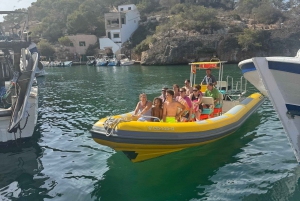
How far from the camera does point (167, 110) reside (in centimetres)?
834

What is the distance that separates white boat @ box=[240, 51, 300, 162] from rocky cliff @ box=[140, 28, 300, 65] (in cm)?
4016

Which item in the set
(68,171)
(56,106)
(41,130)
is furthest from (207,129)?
(56,106)

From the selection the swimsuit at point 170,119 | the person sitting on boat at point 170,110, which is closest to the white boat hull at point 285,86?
the person sitting on boat at point 170,110

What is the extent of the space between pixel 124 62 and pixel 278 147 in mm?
43689

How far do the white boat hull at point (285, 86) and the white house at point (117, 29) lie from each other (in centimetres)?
5595

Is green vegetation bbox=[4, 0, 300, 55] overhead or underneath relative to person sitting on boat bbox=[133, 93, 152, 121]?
overhead

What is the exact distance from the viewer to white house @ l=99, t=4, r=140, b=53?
62.5 m

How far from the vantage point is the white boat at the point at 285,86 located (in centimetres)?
652

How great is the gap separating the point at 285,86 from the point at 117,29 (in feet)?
193

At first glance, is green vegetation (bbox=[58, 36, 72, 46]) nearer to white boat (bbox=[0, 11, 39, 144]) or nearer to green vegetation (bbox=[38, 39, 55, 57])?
green vegetation (bbox=[38, 39, 55, 57])

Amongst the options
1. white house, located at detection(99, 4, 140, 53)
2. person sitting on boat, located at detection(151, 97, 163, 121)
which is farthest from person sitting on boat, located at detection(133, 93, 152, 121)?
white house, located at detection(99, 4, 140, 53)

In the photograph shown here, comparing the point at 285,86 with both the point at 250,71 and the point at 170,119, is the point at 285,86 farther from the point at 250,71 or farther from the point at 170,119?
the point at 170,119

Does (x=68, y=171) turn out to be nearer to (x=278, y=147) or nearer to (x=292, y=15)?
(x=278, y=147)

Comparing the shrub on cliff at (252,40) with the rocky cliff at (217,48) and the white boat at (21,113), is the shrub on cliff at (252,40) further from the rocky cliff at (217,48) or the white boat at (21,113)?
A: the white boat at (21,113)
